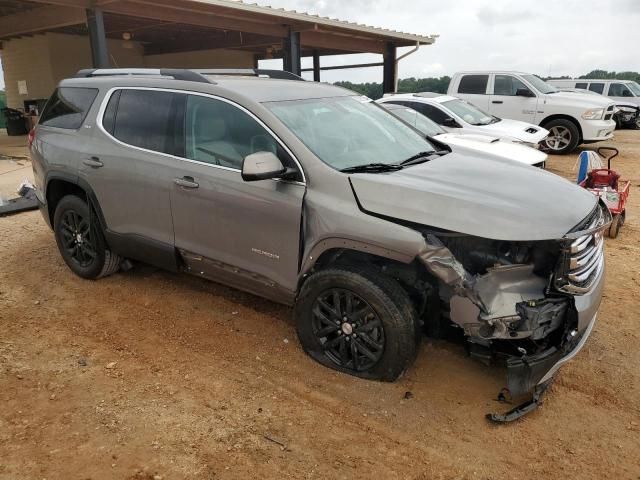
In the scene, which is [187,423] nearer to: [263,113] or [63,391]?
[63,391]

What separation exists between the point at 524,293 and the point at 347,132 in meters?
1.65

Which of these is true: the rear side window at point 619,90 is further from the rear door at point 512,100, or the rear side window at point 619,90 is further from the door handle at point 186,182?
the door handle at point 186,182

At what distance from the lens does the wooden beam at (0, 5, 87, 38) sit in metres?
11.6

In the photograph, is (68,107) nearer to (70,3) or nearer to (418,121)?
(418,121)

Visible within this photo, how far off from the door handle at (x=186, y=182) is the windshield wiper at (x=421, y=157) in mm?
1467

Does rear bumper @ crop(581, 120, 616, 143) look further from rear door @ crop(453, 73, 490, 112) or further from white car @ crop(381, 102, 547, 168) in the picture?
white car @ crop(381, 102, 547, 168)

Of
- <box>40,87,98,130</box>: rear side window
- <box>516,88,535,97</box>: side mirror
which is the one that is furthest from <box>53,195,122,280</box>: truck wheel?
<box>516,88,535,97</box>: side mirror

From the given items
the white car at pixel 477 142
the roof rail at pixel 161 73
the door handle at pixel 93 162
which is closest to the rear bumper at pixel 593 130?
the white car at pixel 477 142

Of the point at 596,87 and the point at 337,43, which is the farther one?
the point at 596,87

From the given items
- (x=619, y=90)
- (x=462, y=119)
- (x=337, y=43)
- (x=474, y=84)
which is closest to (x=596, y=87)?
(x=619, y=90)

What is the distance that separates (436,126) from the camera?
28.5 feet

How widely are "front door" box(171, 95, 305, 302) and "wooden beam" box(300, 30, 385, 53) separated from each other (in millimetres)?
12912

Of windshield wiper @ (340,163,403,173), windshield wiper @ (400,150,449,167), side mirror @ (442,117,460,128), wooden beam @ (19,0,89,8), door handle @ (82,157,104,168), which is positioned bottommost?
side mirror @ (442,117,460,128)

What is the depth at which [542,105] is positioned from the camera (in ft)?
41.4
